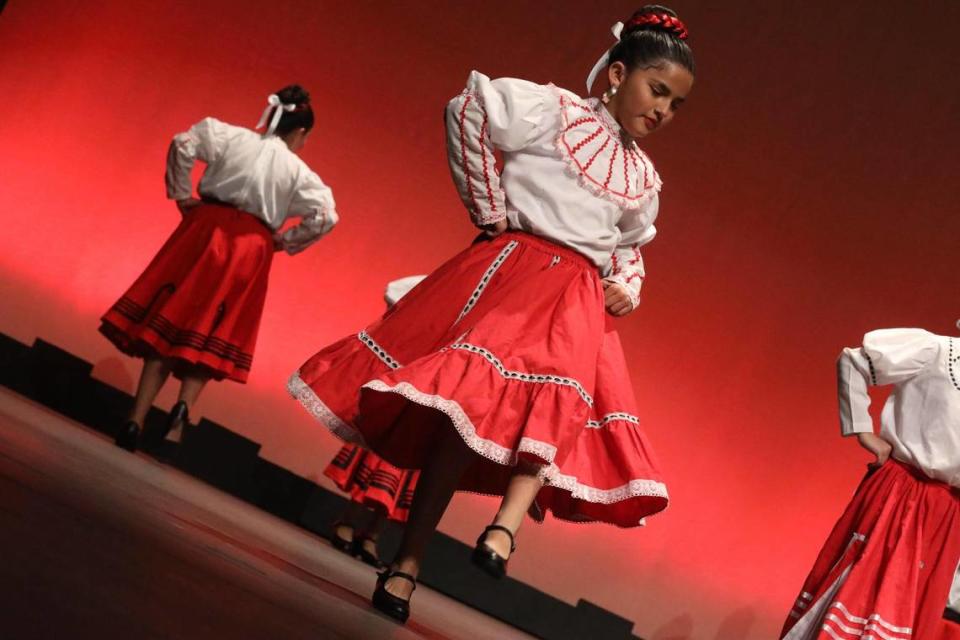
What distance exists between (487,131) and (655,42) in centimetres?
40

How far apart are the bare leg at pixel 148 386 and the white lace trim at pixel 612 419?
2.02 meters

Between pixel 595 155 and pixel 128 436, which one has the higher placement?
pixel 595 155

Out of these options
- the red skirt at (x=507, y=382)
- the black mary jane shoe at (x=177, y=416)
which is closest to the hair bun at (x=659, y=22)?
the red skirt at (x=507, y=382)

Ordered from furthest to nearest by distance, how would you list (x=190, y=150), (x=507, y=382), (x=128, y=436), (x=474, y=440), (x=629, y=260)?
(x=190, y=150)
(x=128, y=436)
(x=629, y=260)
(x=507, y=382)
(x=474, y=440)

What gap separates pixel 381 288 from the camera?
16.9 feet

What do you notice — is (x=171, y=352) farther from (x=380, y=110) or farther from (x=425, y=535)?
(x=425, y=535)

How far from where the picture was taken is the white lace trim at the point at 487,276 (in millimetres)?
2209

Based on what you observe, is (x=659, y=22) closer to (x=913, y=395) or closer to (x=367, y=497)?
(x=913, y=395)

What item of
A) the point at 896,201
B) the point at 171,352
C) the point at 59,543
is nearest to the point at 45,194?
the point at 171,352

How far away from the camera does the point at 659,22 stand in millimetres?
2422

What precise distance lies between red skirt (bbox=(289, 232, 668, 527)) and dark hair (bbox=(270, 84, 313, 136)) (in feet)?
7.59

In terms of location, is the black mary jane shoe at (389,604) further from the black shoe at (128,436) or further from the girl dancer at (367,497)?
the black shoe at (128,436)

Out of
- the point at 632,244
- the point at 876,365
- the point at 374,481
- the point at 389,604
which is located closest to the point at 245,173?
the point at 374,481

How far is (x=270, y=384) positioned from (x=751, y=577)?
7.26 ft
